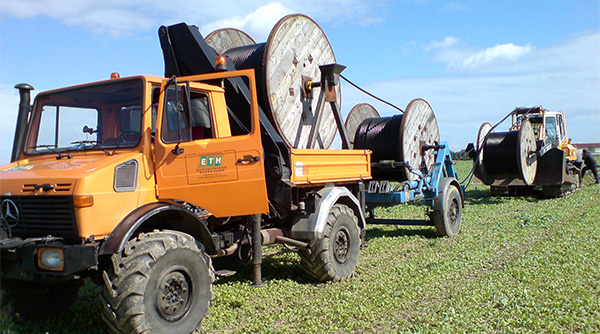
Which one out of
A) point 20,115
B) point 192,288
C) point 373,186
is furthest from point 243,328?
→ point 373,186

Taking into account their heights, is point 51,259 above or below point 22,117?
below

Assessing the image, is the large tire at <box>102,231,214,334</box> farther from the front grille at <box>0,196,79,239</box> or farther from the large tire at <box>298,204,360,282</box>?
the large tire at <box>298,204,360,282</box>

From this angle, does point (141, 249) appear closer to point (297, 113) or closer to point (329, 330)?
point (329, 330)

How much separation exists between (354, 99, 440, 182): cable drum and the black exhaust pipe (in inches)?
262

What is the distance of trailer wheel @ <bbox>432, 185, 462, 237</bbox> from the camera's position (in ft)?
33.4

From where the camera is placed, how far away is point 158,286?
465cm

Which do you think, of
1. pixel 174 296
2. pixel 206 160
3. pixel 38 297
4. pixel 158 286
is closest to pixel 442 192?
pixel 206 160

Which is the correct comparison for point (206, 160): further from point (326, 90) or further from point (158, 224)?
point (326, 90)

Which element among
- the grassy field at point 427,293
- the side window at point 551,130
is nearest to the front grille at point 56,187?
the grassy field at point 427,293

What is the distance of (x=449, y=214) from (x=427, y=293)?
4523 mm

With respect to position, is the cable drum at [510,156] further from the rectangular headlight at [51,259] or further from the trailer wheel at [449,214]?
the rectangular headlight at [51,259]

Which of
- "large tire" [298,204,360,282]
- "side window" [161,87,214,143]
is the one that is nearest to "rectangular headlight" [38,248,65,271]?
"side window" [161,87,214,143]

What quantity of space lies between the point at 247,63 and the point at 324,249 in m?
2.94

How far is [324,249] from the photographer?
22.5ft
